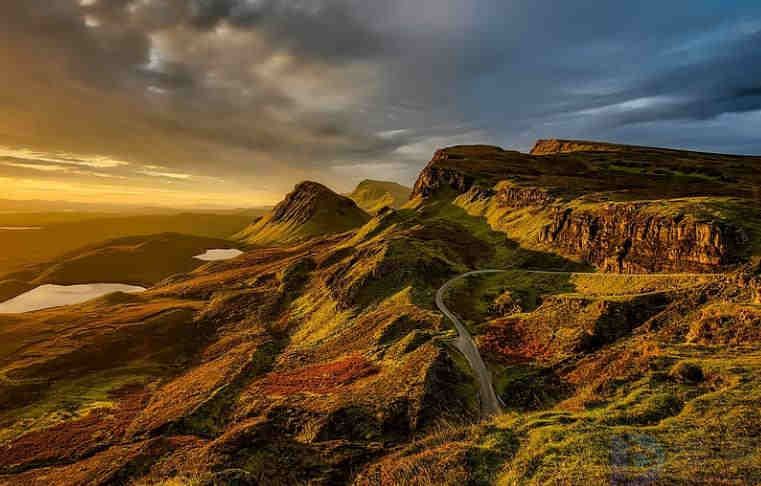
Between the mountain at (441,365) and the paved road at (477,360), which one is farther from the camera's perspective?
the paved road at (477,360)

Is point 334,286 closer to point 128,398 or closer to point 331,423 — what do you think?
point 128,398

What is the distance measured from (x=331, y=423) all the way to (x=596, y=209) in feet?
291

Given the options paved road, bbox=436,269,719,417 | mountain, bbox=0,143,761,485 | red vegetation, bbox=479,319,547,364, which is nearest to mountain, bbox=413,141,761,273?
mountain, bbox=0,143,761,485

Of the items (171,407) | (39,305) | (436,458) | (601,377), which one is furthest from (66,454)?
(39,305)

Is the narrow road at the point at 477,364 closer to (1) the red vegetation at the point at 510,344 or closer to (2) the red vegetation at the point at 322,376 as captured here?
(1) the red vegetation at the point at 510,344

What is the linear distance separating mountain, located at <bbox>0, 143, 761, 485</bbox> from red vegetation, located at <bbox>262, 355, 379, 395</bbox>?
50 cm

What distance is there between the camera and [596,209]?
304 feet

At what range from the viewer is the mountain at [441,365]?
22.5 meters

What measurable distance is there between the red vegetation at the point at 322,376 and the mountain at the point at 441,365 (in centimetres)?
50

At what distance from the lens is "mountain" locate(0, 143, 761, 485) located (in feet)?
73.8

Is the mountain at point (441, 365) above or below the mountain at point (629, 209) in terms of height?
below

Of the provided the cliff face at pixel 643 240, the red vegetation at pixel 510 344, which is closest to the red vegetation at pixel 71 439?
the red vegetation at pixel 510 344

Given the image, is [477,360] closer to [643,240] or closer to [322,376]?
[322,376]

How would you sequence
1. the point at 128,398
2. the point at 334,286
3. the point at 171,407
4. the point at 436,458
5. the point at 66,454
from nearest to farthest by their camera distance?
the point at 436,458 → the point at 66,454 → the point at 171,407 → the point at 128,398 → the point at 334,286
